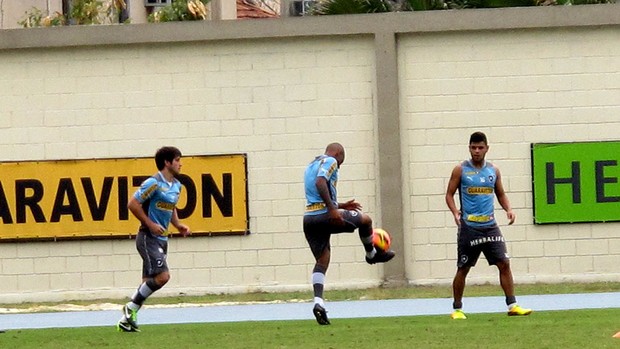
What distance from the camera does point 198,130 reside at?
70.0ft

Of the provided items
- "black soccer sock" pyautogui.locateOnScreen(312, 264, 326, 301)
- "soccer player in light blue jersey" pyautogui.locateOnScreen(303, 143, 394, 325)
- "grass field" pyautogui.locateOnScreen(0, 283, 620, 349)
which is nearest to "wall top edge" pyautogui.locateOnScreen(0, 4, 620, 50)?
"grass field" pyautogui.locateOnScreen(0, 283, 620, 349)

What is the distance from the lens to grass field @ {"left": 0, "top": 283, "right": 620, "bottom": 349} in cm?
1249

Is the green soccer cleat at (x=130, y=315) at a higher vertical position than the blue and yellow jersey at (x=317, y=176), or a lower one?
lower

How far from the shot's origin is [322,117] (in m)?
21.3

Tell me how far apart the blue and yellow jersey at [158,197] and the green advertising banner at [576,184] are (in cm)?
789

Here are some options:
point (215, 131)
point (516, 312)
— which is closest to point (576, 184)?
point (215, 131)

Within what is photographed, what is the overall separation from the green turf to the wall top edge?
248 inches

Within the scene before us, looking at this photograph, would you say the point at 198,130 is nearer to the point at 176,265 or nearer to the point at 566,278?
the point at 176,265

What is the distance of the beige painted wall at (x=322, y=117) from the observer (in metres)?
21.3

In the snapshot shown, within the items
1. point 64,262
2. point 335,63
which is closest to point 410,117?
point 335,63

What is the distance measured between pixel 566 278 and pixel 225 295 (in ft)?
15.8

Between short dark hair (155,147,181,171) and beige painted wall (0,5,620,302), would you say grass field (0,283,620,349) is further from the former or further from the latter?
beige painted wall (0,5,620,302)

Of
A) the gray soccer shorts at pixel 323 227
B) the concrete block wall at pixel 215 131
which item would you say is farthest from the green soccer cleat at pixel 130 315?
the concrete block wall at pixel 215 131

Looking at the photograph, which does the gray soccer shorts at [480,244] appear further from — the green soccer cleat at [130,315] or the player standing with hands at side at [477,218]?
the green soccer cleat at [130,315]
